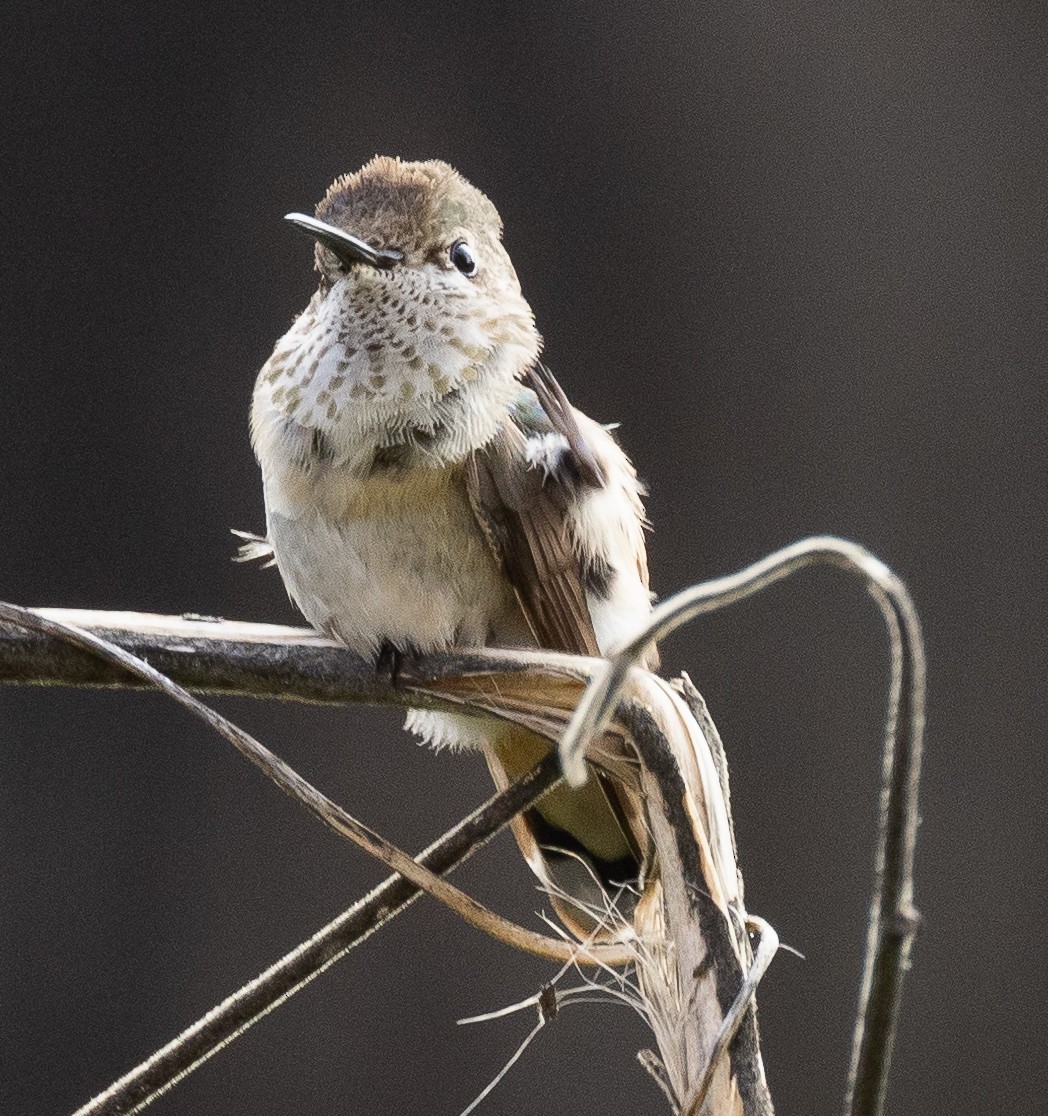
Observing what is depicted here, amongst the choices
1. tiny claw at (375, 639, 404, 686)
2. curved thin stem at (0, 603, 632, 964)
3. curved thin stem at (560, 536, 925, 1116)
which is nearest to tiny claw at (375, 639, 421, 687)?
tiny claw at (375, 639, 404, 686)

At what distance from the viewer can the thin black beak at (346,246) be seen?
57 cm

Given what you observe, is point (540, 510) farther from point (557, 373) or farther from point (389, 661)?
point (557, 373)

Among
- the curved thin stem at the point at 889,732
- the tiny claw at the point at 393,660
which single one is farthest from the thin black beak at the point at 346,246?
the curved thin stem at the point at 889,732

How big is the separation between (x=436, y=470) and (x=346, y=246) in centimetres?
10

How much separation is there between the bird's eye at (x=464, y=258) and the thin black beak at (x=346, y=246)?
0.03 metres

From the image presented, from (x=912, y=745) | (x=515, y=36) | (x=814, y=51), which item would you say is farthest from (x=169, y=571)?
(x=912, y=745)

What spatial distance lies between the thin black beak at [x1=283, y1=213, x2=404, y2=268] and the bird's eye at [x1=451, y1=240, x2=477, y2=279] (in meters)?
0.03

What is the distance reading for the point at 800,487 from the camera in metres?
1.13

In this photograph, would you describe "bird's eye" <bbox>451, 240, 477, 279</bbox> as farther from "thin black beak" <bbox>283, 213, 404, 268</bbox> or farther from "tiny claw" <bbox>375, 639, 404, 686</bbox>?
"tiny claw" <bbox>375, 639, 404, 686</bbox>

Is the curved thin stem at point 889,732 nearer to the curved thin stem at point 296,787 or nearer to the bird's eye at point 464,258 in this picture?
the curved thin stem at point 296,787

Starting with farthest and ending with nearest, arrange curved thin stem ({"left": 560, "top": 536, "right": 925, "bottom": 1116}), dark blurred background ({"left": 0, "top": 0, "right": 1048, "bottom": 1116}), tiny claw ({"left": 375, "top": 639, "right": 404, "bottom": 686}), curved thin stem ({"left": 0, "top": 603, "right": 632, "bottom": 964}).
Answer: dark blurred background ({"left": 0, "top": 0, "right": 1048, "bottom": 1116}) < tiny claw ({"left": 375, "top": 639, "right": 404, "bottom": 686}) < curved thin stem ({"left": 0, "top": 603, "right": 632, "bottom": 964}) < curved thin stem ({"left": 560, "top": 536, "right": 925, "bottom": 1116})

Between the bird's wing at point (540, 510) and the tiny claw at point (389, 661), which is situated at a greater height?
the bird's wing at point (540, 510)

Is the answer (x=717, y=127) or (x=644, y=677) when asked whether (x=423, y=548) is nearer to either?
(x=644, y=677)

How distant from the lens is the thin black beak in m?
0.57
